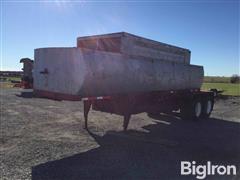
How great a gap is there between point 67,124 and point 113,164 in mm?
4760

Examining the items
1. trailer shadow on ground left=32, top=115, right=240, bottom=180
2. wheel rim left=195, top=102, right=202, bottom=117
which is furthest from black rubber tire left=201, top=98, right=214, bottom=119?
trailer shadow on ground left=32, top=115, right=240, bottom=180

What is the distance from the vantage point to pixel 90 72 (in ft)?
24.0

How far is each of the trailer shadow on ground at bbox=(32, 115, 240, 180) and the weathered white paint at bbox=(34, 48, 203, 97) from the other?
154 cm

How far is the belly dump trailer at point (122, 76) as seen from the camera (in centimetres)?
720

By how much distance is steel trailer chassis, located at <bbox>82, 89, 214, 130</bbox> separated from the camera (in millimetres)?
9055

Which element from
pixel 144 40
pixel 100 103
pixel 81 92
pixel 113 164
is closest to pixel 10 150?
pixel 81 92

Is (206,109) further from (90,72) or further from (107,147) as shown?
(90,72)

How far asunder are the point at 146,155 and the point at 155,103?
13.7 feet

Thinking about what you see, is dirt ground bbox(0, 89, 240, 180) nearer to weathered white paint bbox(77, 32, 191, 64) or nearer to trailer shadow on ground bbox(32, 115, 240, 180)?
trailer shadow on ground bbox(32, 115, 240, 180)

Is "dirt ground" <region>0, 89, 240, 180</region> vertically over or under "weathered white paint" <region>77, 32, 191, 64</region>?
under

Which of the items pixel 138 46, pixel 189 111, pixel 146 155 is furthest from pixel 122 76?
pixel 189 111

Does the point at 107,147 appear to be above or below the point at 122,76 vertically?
below

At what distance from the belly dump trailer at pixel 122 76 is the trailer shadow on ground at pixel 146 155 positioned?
116 cm

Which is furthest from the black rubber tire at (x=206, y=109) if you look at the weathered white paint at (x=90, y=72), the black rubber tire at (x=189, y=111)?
the weathered white paint at (x=90, y=72)
